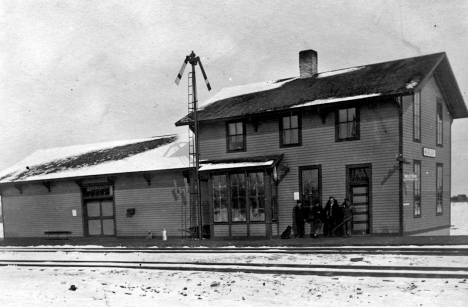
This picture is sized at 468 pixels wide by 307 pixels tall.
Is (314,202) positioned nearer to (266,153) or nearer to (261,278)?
(266,153)

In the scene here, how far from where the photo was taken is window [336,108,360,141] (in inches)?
734

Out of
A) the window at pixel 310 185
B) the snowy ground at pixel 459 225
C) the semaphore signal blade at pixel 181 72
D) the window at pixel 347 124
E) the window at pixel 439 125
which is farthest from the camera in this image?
the semaphore signal blade at pixel 181 72

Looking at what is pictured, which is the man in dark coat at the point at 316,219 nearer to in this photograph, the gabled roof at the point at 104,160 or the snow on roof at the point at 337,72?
the snow on roof at the point at 337,72

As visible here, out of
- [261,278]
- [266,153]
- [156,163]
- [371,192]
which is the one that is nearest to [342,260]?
[261,278]

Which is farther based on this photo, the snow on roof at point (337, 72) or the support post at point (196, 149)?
the snow on roof at point (337, 72)

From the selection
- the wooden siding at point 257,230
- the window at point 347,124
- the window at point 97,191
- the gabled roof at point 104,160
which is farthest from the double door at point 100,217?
the window at point 347,124

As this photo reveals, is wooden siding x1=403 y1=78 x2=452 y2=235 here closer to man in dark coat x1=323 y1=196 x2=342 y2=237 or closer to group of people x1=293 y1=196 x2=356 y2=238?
group of people x1=293 y1=196 x2=356 y2=238

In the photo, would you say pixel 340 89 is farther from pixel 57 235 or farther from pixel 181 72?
pixel 57 235

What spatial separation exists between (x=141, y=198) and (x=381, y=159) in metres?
12.0

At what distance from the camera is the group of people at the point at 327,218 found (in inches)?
708

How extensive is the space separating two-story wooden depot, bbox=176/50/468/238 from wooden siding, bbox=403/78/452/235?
44 mm

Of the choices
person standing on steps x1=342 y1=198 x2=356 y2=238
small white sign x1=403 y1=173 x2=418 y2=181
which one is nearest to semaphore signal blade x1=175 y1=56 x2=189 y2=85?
person standing on steps x1=342 y1=198 x2=356 y2=238

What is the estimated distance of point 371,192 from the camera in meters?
18.2

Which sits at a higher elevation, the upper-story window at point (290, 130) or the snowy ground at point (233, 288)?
the upper-story window at point (290, 130)
